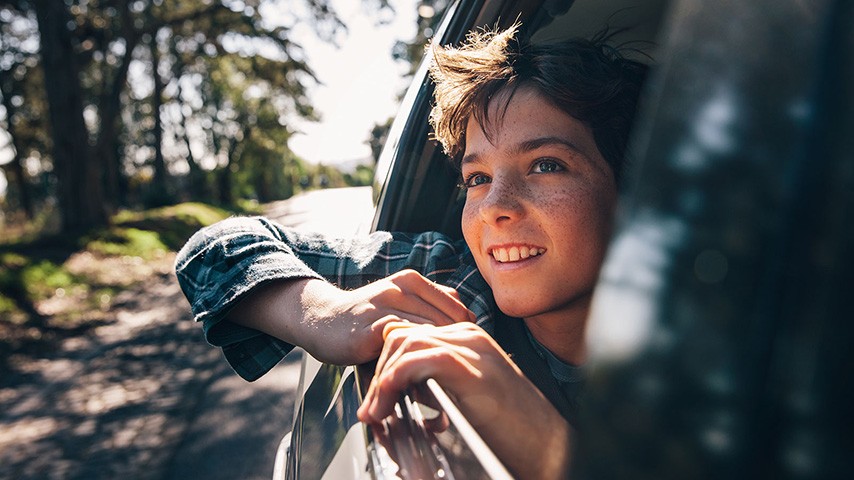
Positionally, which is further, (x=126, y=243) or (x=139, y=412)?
(x=126, y=243)

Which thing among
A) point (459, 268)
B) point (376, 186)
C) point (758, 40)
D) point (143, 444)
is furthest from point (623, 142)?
point (143, 444)

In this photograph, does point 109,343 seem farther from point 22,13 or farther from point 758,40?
point 22,13

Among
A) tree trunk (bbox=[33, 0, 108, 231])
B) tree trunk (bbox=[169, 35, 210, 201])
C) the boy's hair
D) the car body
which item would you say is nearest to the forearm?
the boy's hair

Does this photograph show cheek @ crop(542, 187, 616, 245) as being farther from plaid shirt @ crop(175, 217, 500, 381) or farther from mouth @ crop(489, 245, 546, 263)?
plaid shirt @ crop(175, 217, 500, 381)

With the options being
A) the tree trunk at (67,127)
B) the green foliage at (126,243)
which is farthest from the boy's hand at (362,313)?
the tree trunk at (67,127)

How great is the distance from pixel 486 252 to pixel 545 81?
51 cm

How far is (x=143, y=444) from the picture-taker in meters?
4.02

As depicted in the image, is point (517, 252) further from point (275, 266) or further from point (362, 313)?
point (275, 266)

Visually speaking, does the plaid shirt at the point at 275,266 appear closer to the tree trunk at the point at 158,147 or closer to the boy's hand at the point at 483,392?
the boy's hand at the point at 483,392

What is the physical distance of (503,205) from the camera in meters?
1.50

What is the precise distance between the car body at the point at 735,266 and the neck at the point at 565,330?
1.21 metres

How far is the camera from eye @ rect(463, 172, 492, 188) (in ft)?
5.93

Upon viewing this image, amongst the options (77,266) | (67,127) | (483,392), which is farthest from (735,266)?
(67,127)

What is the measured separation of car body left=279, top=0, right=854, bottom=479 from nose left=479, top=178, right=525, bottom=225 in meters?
1.05
